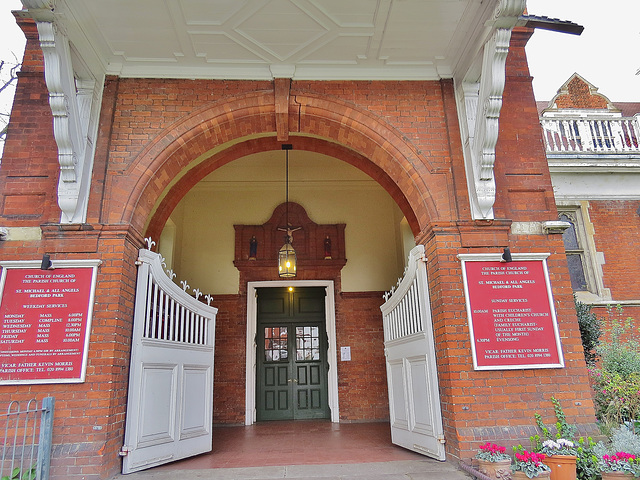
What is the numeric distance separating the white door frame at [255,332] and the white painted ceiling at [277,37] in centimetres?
465

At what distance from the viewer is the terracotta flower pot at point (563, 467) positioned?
3.85 metres

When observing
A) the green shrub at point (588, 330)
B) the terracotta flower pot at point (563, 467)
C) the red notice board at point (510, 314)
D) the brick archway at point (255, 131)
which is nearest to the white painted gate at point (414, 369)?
the red notice board at point (510, 314)

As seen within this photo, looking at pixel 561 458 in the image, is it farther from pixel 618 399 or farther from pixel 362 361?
pixel 362 361

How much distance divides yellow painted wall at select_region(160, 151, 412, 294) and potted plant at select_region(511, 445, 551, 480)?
206 inches

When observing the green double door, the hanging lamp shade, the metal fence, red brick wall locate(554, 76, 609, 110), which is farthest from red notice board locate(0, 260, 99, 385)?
red brick wall locate(554, 76, 609, 110)

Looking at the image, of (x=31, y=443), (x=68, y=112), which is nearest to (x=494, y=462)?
(x=31, y=443)

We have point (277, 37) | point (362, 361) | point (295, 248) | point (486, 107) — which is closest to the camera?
point (486, 107)

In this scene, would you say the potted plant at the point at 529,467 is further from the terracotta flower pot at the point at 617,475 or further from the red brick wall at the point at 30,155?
the red brick wall at the point at 30,155

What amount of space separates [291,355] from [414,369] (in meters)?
4.40

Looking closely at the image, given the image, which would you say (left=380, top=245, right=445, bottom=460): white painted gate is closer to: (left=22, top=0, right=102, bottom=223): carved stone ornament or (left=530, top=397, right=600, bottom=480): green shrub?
(left=530, top=397, right=600, bottom=480): green shrub

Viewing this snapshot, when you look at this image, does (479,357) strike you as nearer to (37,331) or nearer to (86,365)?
(86,365)

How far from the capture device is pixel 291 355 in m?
9.24

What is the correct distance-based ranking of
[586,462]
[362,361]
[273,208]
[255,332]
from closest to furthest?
1. [586,462]
2. [362,361]
3. [255,332]
4. [273,208]

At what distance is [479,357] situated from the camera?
4590 mm
